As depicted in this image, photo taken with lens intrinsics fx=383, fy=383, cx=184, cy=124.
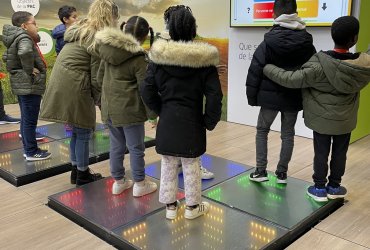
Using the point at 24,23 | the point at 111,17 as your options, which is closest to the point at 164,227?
the point at 111,17

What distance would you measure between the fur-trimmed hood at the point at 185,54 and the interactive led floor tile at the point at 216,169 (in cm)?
120

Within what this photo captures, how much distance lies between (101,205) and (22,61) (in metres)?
1.52

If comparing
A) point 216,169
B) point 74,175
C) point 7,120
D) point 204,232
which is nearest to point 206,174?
point 216,169

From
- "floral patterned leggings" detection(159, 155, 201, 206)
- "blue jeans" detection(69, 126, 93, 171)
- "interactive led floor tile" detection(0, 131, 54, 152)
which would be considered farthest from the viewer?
"interactive led floor tile" detection(0, 131, 54, 152)

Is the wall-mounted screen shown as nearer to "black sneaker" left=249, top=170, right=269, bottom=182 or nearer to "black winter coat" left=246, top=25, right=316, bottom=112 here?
"black winter coat" left=246, top=25, right=316, bottom=112

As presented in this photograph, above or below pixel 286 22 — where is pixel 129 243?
below

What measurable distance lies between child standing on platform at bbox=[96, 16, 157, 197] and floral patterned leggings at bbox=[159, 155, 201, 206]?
38 cm

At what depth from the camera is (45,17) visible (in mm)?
6621

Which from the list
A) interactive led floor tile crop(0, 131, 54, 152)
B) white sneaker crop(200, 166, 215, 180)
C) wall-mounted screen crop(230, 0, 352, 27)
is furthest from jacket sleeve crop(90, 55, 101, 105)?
wall-mounted screen crop(230, 0, 352, 27)

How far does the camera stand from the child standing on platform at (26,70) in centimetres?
332

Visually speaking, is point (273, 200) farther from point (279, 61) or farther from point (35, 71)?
point (35, 71)

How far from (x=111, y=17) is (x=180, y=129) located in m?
1.03

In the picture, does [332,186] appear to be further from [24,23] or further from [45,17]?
[45,17]

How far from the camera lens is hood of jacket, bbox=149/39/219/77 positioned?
210 cm
